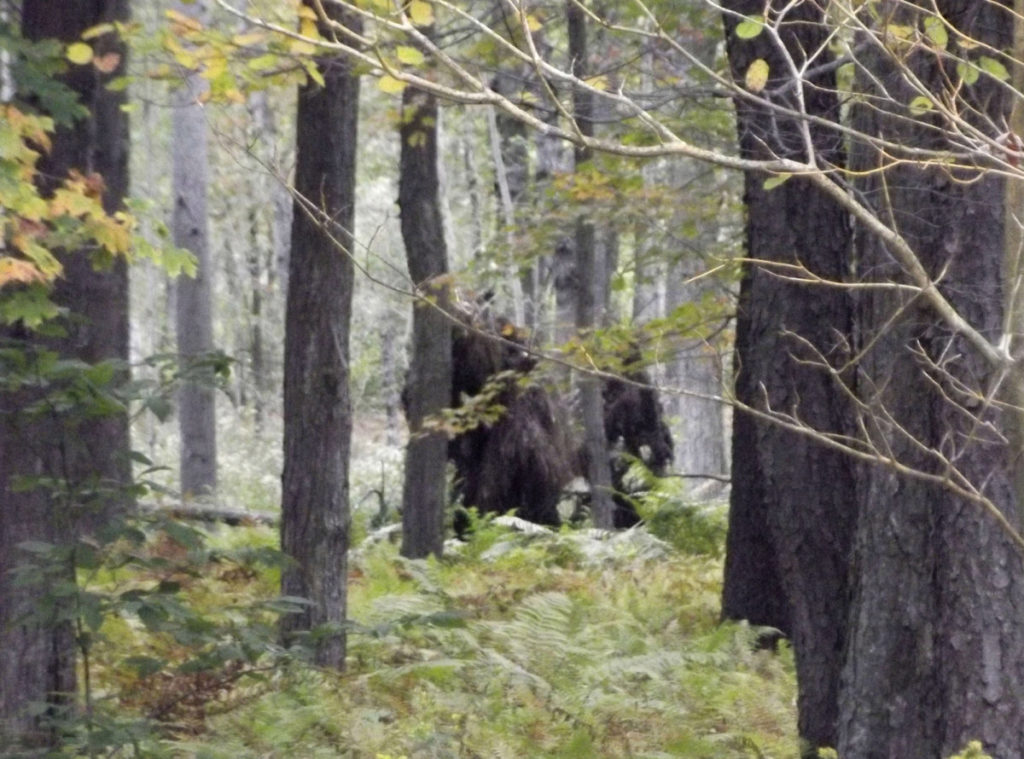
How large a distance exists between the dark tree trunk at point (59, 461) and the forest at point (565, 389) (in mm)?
23

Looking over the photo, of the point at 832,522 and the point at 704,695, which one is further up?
the point at 832,522

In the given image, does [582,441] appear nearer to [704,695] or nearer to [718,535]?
[718,535]

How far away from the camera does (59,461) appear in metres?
5.80

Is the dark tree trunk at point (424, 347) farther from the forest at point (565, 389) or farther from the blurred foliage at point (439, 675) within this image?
the blurred foliage at point (439, 675)

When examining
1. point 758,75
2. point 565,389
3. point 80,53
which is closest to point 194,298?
point 565,389

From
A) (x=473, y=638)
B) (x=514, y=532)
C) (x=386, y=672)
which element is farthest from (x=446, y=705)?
(x=514, y=532)

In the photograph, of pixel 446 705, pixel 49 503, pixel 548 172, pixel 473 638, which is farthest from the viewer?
pixel 548 172

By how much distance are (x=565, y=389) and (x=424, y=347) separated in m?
1.75

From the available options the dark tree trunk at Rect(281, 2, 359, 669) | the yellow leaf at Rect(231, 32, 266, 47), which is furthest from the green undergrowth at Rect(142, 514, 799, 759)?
the yellow leaf at Rect(231, 32, 266, 47)

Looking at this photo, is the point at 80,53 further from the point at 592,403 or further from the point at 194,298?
the point at 194,298

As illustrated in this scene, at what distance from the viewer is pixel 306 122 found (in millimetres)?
7125

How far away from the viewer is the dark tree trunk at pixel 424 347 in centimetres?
1034

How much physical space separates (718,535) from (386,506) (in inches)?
160

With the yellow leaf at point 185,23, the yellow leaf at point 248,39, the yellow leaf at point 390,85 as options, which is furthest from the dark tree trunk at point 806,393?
the yellow leaf at point 185,23
